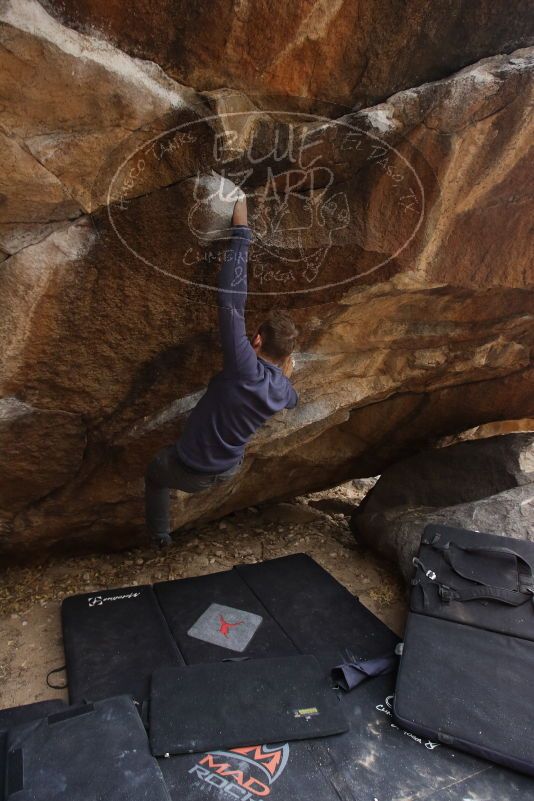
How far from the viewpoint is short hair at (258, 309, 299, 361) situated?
2451mm

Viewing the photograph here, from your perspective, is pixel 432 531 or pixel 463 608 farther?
pixel 432 531

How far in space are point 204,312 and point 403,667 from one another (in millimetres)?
2032

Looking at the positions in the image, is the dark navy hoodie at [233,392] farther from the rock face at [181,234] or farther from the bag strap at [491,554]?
the bag strap at [491,554]

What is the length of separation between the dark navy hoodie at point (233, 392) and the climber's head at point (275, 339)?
0.18 feet

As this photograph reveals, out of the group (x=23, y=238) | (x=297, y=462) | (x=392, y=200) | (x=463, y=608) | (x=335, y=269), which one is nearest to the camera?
(x=23, y=238)

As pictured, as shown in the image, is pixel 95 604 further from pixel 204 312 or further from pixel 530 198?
pixel 530 198

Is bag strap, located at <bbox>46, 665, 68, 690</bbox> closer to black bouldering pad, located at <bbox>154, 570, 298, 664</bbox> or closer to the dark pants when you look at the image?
black bouldering pad, located at <bbox>154, 570, 298, 664</bbox>

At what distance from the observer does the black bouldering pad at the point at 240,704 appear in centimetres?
240

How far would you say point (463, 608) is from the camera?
303 centimetres

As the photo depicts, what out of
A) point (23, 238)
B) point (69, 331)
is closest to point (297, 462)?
point (69, 331)

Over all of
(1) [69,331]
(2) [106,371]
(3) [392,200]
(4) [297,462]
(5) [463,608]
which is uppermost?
(3) [392,200]

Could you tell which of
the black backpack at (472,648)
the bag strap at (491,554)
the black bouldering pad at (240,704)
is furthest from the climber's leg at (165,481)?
the bag strap at (491,554)

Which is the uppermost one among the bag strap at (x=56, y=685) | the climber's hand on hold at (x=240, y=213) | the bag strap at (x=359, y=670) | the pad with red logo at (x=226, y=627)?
the climber's hand on hold at (x=240, y=213)

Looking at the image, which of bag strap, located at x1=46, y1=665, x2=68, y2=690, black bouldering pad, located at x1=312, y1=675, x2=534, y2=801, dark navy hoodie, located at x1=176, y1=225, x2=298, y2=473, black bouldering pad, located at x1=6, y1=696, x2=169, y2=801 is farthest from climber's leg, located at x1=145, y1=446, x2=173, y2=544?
black bouldering pad, located at x1=312, y1=675, x2=534, y2=801
